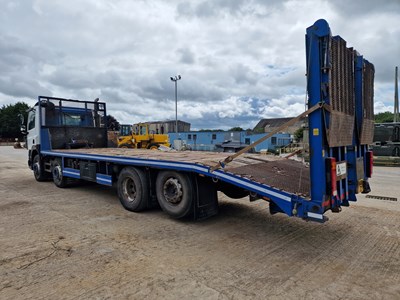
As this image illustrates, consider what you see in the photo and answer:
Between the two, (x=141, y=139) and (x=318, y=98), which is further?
(x=141, y=139)

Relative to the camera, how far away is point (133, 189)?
6945 mm

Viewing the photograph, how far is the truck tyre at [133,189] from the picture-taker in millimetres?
6477

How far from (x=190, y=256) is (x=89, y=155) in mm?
5003

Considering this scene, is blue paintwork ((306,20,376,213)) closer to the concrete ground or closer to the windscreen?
the concrete ground

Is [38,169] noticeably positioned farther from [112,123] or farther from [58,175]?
[112,123]

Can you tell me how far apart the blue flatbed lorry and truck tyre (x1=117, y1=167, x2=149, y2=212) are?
0.02 metres

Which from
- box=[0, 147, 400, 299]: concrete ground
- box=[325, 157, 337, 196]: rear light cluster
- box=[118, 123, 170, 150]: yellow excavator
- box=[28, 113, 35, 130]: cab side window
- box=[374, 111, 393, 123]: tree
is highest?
box=[374, 111, 393, 123]: tree

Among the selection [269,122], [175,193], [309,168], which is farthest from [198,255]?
[269,122]

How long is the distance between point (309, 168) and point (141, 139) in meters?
22.4

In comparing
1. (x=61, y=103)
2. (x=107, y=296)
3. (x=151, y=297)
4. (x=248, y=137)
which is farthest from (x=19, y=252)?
(x=248, y=137)

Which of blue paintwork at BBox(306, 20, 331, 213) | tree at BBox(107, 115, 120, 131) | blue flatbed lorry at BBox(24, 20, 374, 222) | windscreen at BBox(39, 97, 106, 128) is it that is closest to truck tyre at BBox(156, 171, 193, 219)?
blue flatbed lorry at BBox(24, 20, 374, 222)

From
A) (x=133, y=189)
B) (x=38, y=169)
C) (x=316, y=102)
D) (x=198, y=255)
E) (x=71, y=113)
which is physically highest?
(x=71, y=113)

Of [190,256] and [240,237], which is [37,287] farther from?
A: [240,237]

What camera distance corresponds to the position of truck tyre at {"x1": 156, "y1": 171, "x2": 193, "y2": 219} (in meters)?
5.60
